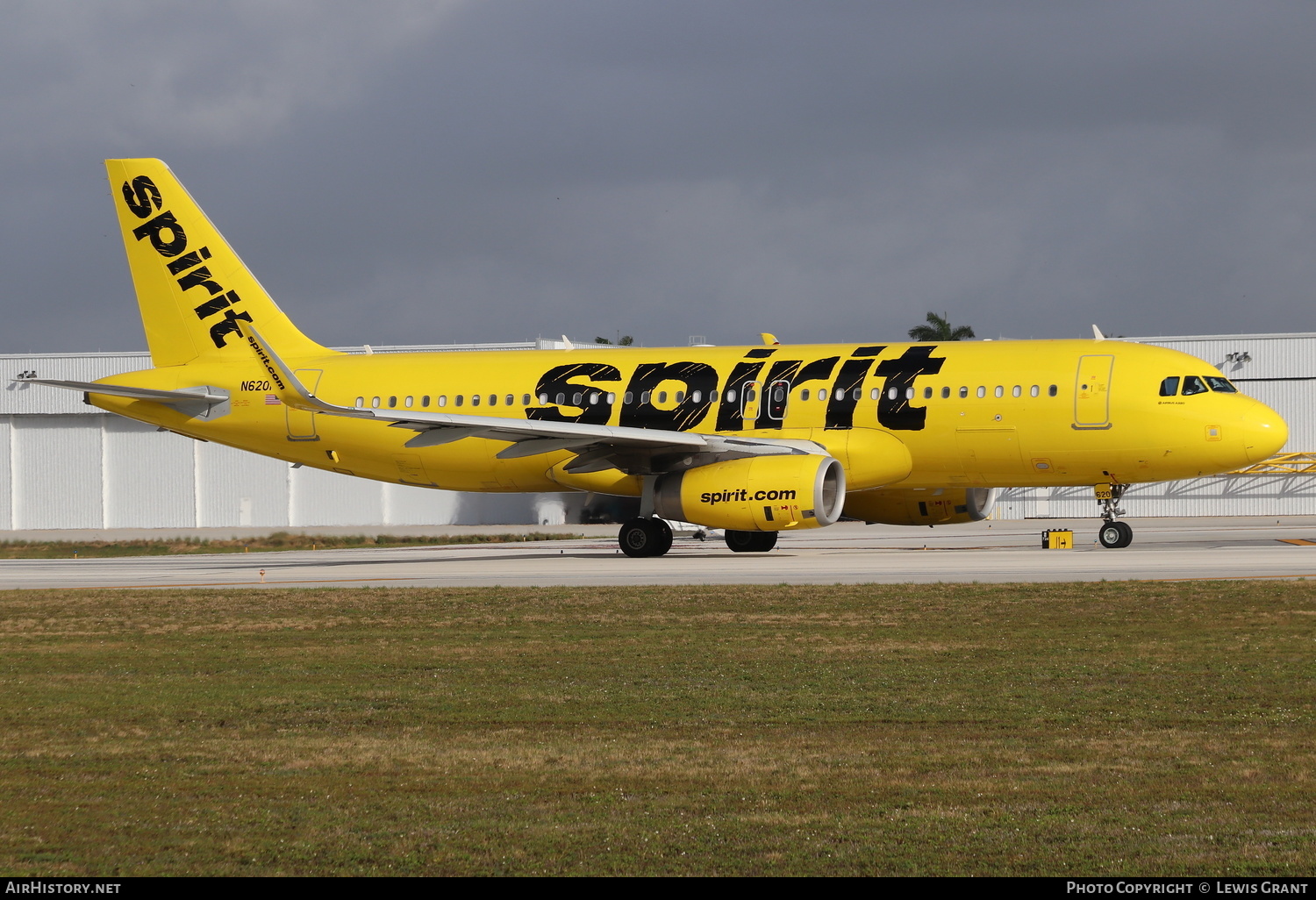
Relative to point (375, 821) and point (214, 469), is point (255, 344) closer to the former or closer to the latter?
point (375, 821)

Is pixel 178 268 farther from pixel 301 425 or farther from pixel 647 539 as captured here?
pixel 647 539

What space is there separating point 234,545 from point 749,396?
74.8 feet

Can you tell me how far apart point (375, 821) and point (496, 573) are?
1943 centimetres

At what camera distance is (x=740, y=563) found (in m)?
28.7

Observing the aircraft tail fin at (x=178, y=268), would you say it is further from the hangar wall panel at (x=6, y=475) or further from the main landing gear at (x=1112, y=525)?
the hangar wall panel at (x=6, y=475)

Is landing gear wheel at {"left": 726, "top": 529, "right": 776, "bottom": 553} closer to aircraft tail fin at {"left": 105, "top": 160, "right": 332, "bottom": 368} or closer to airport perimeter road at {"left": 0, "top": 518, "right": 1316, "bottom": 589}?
airport perimeter road at {"left": 0, "top": 518, "right": 1316, "bottom": 589}

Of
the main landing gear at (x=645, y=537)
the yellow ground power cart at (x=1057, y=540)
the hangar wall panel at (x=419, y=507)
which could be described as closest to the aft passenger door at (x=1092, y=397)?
the yellow ground power cart at (x=1057, y=540)

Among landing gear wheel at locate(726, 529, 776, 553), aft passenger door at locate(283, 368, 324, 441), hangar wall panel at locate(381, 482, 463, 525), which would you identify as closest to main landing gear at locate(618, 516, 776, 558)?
landing gear wheel at locate(726, 529, 776, 553)

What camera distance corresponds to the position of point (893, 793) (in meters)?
8.52

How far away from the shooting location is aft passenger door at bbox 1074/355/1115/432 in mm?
28875

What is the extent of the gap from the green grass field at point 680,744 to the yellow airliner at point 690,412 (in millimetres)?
11006

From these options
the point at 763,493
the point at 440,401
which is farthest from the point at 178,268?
the point at 763,493

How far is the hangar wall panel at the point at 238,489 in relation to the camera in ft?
216
